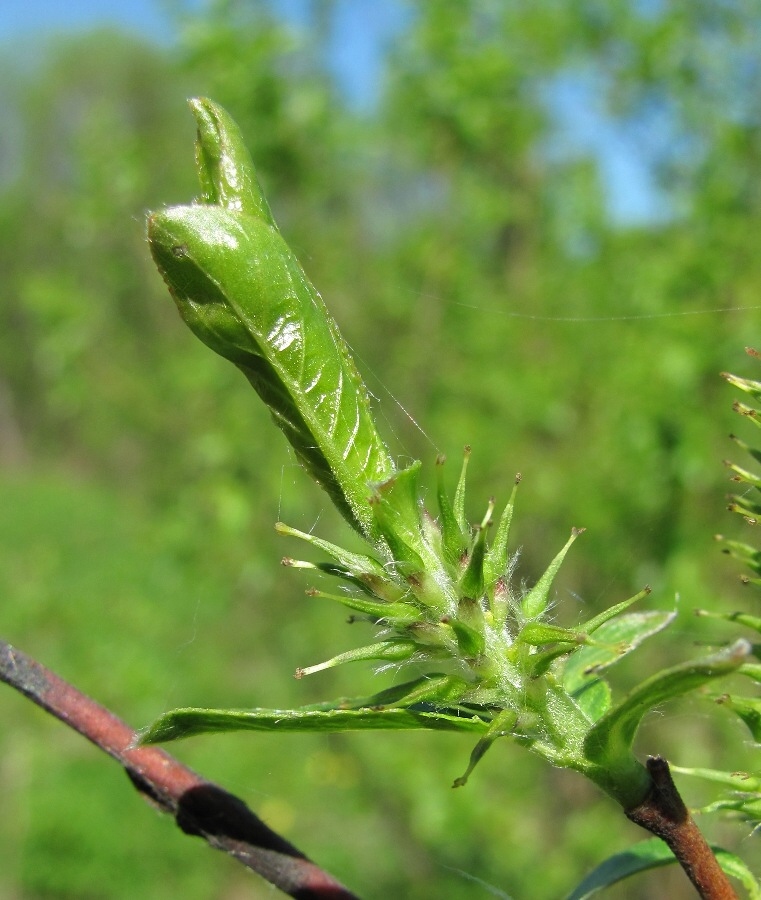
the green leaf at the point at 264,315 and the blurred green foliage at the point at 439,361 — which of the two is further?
the blurred green foliage at the point at 439,361

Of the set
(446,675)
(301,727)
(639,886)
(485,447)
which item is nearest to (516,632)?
(446,675)

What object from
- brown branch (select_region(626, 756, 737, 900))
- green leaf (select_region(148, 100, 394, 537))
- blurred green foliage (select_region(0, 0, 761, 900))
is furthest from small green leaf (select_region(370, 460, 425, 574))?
blurred green foliage (select_region(0, 0, 761, 900))

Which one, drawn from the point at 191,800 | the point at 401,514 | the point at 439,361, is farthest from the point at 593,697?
the point at 439,361

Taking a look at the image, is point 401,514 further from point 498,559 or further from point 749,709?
point 749,709

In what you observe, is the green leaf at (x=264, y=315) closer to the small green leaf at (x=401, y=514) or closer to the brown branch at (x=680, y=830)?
the small green leaf at (x=401, y=514)

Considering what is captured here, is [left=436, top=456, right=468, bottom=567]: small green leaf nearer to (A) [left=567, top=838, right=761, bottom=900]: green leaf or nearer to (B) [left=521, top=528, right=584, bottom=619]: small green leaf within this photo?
(B) [left=521, top=528, right=584, bottom=619]: small green leaf

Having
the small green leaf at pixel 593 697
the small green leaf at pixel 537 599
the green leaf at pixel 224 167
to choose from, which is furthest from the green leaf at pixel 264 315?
the small green leaf at pixel 593 697
